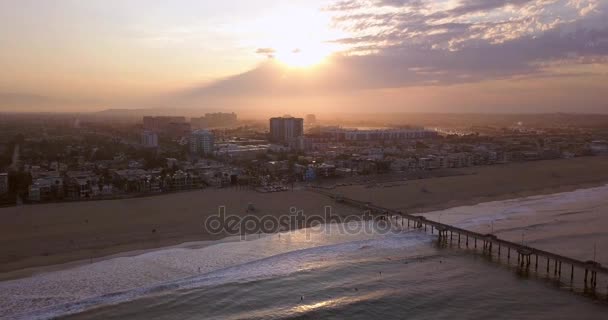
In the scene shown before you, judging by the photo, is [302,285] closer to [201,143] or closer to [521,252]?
[521,252]

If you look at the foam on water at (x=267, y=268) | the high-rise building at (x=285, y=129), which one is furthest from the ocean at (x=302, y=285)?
the high-rise building at (x=285, y=129)

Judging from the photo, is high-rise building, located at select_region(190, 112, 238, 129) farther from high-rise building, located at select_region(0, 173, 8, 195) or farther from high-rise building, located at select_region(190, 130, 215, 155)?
high-rise building, located at select_region(0, 173, 8, 195)

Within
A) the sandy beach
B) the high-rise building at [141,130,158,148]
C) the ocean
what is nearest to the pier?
the ocean

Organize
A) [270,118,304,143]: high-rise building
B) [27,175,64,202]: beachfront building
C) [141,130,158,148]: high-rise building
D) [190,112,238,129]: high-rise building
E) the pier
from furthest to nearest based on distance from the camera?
[190,112,238,129]: high-rise building → [270,118,304,143]: high-rise building → [141,130,158,148]: high-rise building → [27,175,64,202]: beachfront building → the pier

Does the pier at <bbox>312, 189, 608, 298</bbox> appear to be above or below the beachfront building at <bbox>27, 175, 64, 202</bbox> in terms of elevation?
below

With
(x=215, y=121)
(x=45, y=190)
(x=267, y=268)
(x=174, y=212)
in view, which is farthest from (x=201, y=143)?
(x=215, y=121)

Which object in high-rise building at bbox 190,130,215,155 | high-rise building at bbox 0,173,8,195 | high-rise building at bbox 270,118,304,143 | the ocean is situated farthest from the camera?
high-rise building at bbox 270,118,304,143

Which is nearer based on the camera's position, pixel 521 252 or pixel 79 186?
pixel 521 252
